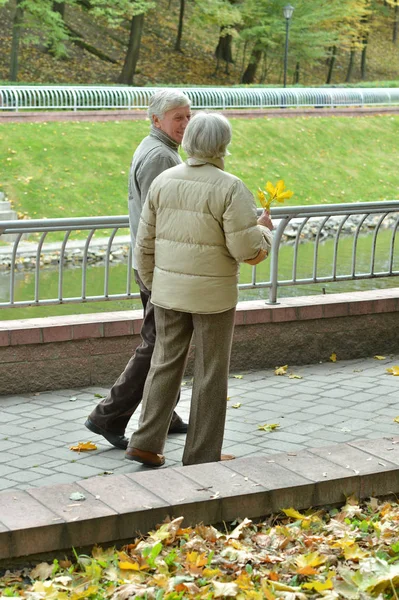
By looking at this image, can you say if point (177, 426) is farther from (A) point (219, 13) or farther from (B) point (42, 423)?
(A) point (219, 13)

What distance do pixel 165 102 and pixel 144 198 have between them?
532 millimetres

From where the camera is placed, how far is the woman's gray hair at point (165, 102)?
18.3 ft

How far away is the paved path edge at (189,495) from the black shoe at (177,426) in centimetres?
139

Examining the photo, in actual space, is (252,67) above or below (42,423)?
above

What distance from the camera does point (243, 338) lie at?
8031mm

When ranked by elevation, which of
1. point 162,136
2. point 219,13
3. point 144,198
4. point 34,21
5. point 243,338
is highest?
point 219,13

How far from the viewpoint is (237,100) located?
116ft

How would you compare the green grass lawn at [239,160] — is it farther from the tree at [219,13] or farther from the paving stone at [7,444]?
the paving stone at [7,444]

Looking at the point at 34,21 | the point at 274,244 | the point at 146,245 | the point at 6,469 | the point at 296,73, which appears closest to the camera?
the point at 146,245

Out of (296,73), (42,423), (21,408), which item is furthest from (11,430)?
(296,73)

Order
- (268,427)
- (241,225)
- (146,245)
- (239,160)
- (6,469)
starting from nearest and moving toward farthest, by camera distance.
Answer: (241,225) → (146,245) → (6,469) → (268,427) → (239,160)

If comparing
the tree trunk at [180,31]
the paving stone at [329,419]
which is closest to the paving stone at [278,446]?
the paving stone at [329,419]

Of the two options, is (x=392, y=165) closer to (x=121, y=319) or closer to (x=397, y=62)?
(x=121, y=319)

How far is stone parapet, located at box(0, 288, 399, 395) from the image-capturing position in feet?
23.5
